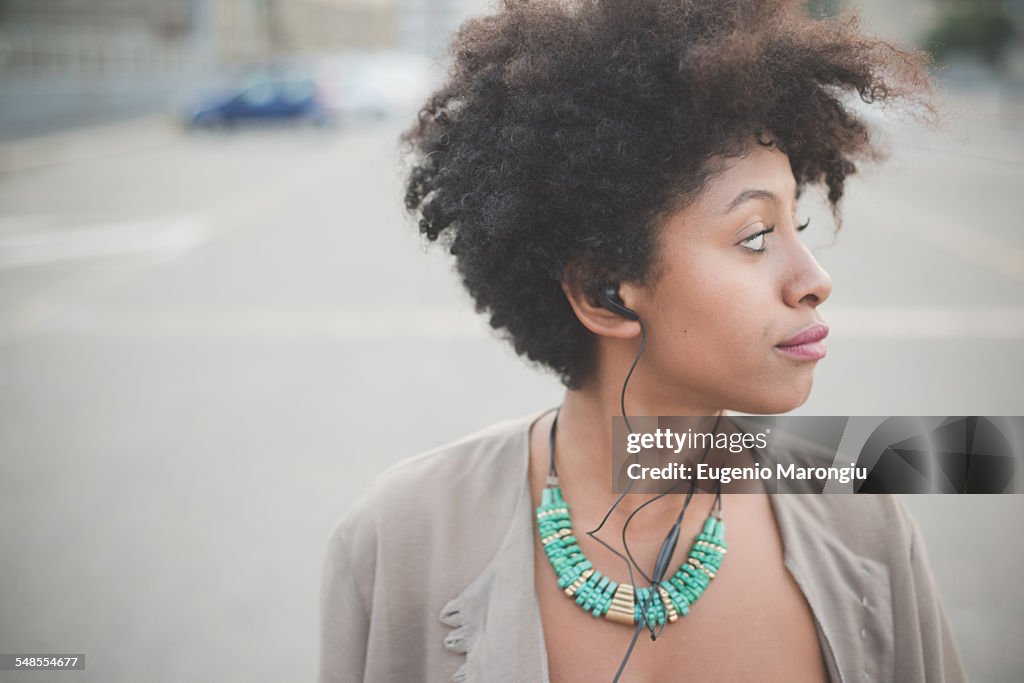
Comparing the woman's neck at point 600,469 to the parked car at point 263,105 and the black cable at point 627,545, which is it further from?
the parked car at point 263,105

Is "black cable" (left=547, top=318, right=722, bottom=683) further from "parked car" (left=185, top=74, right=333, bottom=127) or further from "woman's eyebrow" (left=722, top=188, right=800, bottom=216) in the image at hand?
"parked car" (left=185, top=74, right=333, bottom=127)

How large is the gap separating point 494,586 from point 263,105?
25.8m

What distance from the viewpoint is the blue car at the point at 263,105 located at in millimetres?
24953

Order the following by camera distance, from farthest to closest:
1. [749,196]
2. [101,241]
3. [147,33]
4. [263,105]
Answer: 1. [147,33]
2. [263,105]
3. [101,241]
4. [749,196]

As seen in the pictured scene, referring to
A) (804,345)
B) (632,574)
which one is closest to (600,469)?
(632,574)

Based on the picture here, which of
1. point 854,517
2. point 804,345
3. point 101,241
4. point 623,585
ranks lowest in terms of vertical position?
point 623,585

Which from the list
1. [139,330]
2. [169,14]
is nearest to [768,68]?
[139,330]

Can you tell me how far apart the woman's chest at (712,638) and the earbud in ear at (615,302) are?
517 millimetres

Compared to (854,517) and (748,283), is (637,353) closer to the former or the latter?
(748,283)

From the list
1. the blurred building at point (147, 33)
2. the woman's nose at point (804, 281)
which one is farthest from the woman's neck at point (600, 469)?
the blurred building at point (147, 33)

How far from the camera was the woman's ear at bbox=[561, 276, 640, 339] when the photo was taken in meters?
1.78

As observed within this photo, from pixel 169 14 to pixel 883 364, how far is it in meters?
39.1

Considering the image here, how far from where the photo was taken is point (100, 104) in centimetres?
2747

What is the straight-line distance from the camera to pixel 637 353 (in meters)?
1.81
